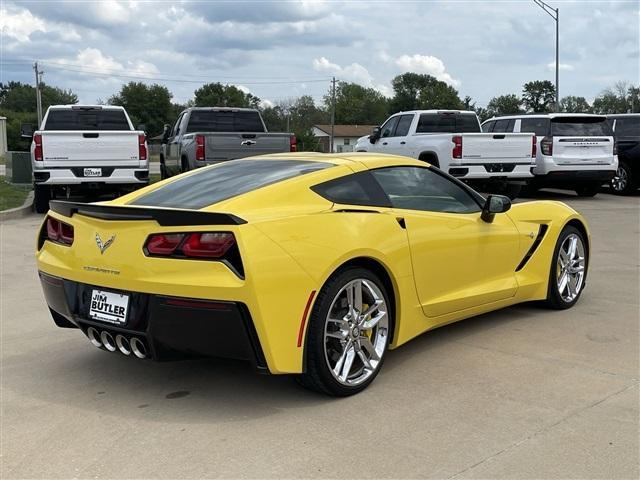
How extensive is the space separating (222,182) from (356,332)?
1.33 m

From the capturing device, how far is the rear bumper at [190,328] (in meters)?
3.50

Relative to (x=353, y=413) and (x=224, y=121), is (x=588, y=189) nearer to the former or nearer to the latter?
(x=224, y=121)

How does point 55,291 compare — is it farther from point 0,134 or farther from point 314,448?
point 0,134

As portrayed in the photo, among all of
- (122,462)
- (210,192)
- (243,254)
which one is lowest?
(122,462)

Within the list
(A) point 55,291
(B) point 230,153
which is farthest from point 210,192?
(B) point 230,153

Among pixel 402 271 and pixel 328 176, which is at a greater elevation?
pixel 328 176

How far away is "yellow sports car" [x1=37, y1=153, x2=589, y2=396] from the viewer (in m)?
3.54

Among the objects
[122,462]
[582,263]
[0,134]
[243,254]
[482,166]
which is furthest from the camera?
[0,134]

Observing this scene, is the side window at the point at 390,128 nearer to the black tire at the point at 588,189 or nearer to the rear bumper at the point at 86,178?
the black tire at the point at 588,189

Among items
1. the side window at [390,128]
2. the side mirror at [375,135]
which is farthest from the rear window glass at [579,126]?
the side mirror at [375,135]

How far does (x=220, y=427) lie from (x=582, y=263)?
156 inches

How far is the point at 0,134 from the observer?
6184 centimetres

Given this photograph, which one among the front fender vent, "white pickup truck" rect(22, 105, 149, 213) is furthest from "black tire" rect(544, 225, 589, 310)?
"white pickup truck" rect(22, 105, 149, 213)

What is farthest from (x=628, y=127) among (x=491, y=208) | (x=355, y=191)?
(x=355, y=191)
